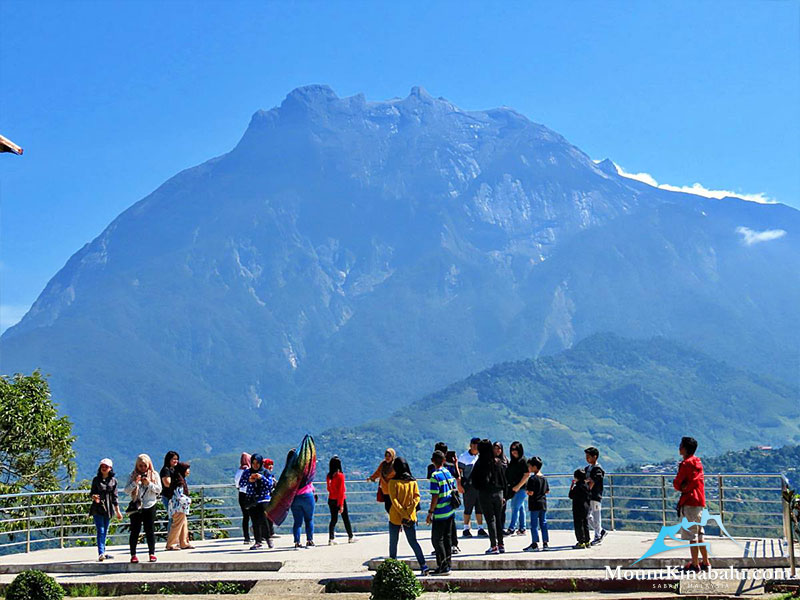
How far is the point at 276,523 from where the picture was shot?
17922mm

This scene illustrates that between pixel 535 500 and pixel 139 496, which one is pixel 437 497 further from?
pixel 139 496

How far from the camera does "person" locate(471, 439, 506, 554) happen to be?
15531mm

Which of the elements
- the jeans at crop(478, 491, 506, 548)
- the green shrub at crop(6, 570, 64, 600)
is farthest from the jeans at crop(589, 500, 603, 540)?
the green shrub at crop(6, 570, 64, 600)

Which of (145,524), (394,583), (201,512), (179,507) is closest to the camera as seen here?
(394,583)

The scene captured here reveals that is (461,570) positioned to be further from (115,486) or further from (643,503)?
(643,503)

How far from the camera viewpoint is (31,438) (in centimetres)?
3073

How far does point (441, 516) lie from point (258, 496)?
4.92 metres

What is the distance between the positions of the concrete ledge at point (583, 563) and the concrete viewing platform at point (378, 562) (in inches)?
0.6

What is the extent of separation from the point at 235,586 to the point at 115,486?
3.40 m

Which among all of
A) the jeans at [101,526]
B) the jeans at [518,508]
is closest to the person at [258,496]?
the jeans at [101,526]

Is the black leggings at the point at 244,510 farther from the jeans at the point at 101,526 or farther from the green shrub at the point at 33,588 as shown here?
the green shrub at the point at 33,588

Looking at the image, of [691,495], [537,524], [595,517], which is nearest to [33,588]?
[537,524]

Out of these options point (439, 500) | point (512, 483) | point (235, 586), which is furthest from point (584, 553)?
point (235, 586)

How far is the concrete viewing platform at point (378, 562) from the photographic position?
44.0 feet
